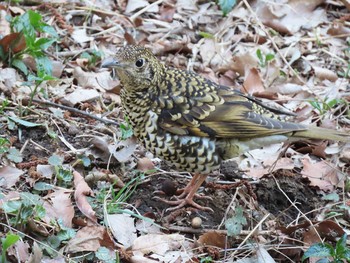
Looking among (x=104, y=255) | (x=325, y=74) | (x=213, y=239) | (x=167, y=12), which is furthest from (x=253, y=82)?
(x=104, y=255)

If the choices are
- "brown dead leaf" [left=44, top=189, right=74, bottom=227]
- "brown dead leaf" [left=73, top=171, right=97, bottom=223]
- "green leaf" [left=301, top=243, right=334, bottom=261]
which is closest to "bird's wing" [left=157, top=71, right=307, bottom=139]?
"brown dead leaf" [left=73, top=171, right=97, bottom=223]

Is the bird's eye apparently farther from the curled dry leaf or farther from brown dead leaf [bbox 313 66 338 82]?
brown dead leaf [bbox 313 66 338 82]

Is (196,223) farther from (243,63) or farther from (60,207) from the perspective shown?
(243,63)

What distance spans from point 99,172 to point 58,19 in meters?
2.47

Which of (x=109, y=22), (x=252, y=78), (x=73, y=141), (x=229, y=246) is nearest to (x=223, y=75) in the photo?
(x=252, y=78)

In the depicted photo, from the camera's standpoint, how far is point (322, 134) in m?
5.59

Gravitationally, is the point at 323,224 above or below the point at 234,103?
below

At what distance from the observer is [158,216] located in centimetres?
543

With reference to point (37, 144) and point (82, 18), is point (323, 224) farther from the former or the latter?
point (82, 18)

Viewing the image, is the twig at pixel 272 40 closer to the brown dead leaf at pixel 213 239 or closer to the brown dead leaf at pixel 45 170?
the brown dead leaf at pixel 213 239

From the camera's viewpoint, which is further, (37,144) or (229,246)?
(37,144)

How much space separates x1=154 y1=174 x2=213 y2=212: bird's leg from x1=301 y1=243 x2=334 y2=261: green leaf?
1.00 m

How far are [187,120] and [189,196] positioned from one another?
2.08 ft

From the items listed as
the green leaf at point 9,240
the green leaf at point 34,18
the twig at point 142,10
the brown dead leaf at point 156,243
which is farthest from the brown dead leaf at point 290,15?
the green leaf at point 9,240
